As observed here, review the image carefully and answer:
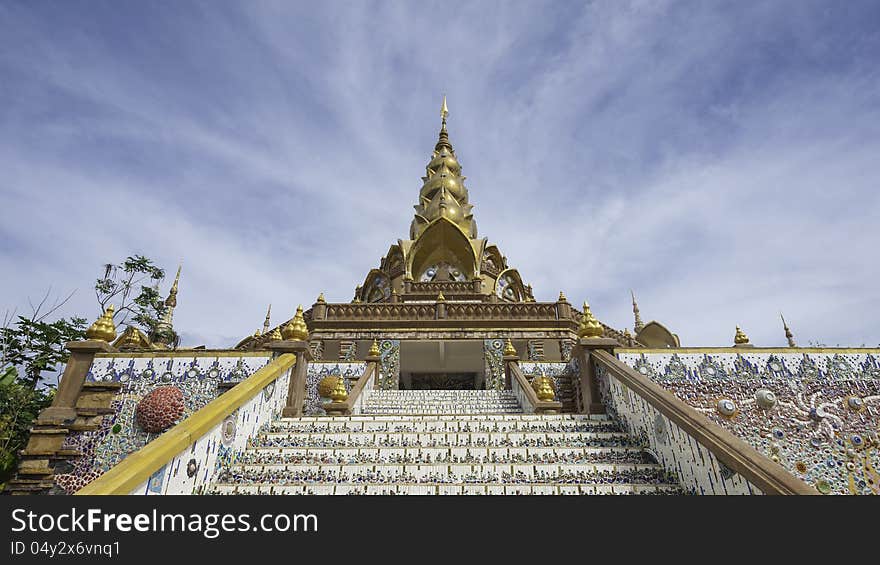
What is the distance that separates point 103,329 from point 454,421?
6.71m

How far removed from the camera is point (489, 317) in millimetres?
15891

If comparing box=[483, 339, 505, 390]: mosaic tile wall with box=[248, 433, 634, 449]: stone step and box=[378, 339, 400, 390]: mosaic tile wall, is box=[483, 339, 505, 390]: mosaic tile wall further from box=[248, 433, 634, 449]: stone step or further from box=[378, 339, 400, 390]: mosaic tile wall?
box=[248, 433, 634, 449]: stone step

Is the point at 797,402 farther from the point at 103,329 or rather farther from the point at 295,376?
the point at 103,329

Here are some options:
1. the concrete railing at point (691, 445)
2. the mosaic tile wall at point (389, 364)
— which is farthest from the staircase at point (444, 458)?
the mosaic tile wall at point (389, 364)

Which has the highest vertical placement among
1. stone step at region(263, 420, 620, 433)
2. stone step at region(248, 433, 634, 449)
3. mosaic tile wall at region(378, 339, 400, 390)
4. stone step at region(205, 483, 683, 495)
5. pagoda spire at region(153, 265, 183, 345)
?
pagoda spire at region(153, 265, 183, 345)

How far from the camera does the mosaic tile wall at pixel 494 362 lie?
554 inches

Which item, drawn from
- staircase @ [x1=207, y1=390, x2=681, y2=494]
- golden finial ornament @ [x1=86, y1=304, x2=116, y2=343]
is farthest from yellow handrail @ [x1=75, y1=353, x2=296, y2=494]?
golden finial ornament @ [x1=86, y1=304, x2=116, y2=343]

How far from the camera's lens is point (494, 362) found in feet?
48.4

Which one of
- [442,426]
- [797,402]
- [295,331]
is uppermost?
[295,331]

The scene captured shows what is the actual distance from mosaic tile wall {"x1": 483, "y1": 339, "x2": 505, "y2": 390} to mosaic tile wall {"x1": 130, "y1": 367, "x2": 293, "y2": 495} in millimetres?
Result: 8666

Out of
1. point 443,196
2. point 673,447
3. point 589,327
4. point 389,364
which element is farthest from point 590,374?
point 443,196

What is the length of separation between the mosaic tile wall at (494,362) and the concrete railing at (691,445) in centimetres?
765

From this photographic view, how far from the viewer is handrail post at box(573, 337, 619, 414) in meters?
6.96
